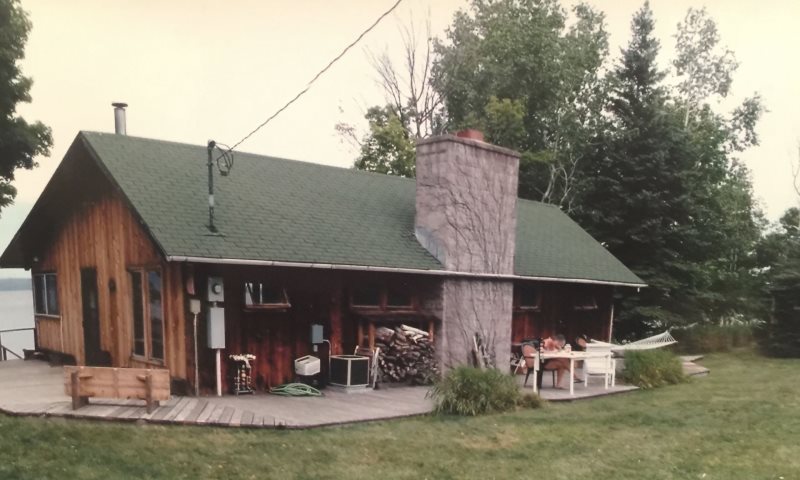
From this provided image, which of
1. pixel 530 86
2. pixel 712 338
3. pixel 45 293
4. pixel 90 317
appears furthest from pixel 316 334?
pixel 530 86

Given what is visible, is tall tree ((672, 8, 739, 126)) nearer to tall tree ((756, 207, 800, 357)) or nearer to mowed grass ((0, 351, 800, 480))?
tall tree ((756, 207, 800, 357))

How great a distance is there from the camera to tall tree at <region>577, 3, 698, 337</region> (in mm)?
21141

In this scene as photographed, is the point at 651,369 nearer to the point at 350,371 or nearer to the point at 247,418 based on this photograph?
the point at 350,371

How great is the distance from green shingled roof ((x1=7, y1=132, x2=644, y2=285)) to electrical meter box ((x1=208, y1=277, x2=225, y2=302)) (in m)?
0.46

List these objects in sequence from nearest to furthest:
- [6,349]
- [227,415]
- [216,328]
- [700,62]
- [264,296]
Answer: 1. [227,415]
2. [216,328]
3. [264,296]
4. [6,349]
5. [700,62]

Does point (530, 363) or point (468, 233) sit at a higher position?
point (468, 233)

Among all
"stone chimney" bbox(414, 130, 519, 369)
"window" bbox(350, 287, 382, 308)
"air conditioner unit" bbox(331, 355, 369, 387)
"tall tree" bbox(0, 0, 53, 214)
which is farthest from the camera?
"tall tree" bbox(0, 0, 53, 214)

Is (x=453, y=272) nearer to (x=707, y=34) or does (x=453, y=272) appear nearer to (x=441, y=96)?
(x=441, y=96)

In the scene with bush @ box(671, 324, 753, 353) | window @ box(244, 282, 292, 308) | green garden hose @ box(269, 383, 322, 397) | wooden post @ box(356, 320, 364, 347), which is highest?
window @ box(244, 282, 292, 308)

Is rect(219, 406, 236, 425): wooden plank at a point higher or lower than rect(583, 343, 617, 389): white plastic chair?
higher

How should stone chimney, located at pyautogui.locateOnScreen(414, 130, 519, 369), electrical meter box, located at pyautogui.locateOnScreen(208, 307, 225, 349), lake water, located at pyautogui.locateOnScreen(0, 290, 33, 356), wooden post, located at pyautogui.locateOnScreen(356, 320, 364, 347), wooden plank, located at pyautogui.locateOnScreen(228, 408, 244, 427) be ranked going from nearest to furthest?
wooden plank, located at pyautogui.locateOnScreen(228, 408, 244, 427) < electrical meter box, located at pyautogui.locateOnScreen(208, 307, 225, 349) < wooden post, located at pyautogui.locateOnScreen(356, 320, 364, 347) < stone chimney, located at pyautogui.locateOnScreen(414, 130, 519, 369) < lake water, located at pyautogui.locateOnScreen(0, 290, 33, 356)

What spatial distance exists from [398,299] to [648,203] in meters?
12.9

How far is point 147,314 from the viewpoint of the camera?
10359 millimetres

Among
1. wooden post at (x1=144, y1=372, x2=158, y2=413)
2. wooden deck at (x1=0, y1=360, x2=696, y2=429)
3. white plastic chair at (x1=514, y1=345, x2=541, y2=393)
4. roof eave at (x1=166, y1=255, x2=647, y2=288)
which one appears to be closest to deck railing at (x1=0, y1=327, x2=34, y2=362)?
wooden deck at (x1=0, y1=360, x2=696, y2=429)
